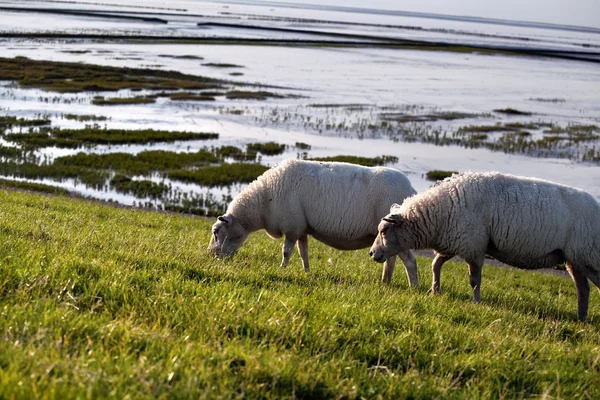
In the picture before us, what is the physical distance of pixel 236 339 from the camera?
504cm

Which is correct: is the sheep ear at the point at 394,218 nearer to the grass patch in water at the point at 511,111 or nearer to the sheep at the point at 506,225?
the sheep at the point at 506,225

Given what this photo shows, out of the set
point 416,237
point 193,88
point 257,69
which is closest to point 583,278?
point 416,237

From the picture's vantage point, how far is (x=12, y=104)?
150ft

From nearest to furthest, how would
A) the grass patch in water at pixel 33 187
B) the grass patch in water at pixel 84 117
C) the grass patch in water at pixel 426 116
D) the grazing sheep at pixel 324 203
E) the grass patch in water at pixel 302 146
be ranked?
the grazing sheep at pixel 324 203 < the grass patch in water at pixel 33 187 < the grass patch in water at pixel 302 146 < the grass patch in water at pixel 84 117 < the grass patch in water at pixel 426 116

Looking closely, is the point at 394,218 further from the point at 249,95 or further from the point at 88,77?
the point at 88,77

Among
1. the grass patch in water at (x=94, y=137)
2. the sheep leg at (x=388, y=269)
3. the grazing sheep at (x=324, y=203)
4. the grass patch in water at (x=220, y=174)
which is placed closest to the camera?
the sheep leg at (x=388, y=269)

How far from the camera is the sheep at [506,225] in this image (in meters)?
10.5

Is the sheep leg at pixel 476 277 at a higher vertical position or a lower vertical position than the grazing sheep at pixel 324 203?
lower

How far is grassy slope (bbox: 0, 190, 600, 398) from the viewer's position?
407 centimetres

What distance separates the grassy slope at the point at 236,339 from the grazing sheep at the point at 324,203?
402 centimetres

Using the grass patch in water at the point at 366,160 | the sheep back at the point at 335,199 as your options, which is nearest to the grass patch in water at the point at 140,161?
the grass patch in water at the point at 366,160

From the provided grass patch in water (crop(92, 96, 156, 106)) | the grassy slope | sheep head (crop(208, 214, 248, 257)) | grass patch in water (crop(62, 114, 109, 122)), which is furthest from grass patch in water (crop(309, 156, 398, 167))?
the grassy slope

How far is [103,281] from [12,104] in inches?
1743

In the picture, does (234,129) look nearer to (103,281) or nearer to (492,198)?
(492,198)
